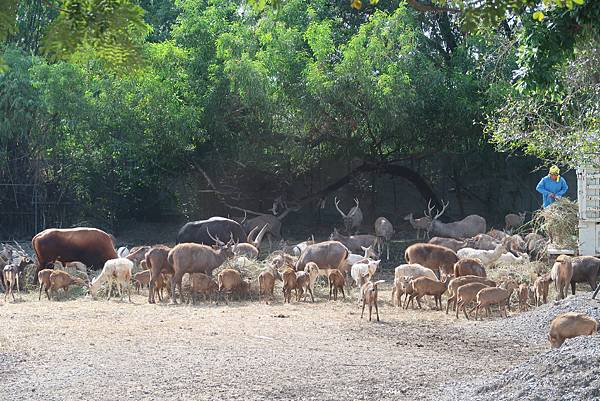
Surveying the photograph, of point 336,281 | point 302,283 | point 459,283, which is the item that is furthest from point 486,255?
point 302,283

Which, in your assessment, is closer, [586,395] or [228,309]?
[586,395]

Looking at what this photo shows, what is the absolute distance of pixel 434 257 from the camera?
646 inches

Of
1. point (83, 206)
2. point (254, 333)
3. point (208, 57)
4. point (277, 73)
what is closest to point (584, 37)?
point (254, 333)

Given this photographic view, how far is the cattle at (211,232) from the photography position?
835 inches

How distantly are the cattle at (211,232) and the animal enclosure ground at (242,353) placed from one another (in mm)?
7033

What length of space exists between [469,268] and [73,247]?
7.91 metres

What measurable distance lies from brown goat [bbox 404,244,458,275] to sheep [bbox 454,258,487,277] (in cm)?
108

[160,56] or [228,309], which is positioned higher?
[160,56]

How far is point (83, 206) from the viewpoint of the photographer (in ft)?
83.5

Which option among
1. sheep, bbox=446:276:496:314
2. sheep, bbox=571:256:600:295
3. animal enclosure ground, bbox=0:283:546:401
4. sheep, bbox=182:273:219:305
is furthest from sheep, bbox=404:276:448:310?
sheep, bbox=182:273:219:305

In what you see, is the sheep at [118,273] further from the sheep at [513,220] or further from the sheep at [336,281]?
the sheep at [513,220]

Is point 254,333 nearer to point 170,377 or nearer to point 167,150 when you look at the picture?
point 170,377

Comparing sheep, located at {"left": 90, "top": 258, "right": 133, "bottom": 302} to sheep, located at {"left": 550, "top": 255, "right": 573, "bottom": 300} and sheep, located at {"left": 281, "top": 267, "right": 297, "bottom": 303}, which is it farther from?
sheep, located at {"left": 550, "top": 255, "right": 573, "bottom": 300}

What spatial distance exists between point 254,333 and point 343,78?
36.3 feet
